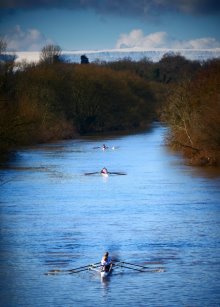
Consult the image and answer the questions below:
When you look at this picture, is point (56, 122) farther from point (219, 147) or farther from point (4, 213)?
point (4, 213)

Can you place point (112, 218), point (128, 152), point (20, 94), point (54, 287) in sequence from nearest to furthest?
point (54, 287) → point (112, 218) → point (128, 152) → point (20, 94)

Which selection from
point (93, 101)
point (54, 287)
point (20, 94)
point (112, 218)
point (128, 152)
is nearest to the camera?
point (54, 287)

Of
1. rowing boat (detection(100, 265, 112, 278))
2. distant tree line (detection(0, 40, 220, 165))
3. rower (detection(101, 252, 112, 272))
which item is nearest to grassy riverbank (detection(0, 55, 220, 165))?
distant tree line (detection(0, 40, 220, 165))

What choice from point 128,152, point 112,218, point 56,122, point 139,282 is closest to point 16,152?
point 128,152

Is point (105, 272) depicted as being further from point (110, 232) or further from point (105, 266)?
point (110, 232)

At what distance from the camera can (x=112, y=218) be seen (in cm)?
3052

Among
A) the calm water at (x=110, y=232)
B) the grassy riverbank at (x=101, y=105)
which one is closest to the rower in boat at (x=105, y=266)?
the calm water at (x=110, y=232)

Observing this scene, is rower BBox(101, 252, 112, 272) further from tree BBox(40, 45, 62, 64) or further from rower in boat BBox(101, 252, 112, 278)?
tree BBox(40, 45, 62, 64)

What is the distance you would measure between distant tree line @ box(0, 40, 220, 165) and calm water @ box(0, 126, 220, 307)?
99.7 inches

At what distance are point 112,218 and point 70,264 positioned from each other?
23.8ft

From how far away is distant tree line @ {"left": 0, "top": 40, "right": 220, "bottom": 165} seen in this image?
49.0 metres

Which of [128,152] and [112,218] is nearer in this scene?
[112,218]

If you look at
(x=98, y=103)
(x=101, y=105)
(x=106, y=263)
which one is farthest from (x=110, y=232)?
(x=101, y=105)

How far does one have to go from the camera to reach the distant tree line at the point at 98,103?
48969 millimetres
